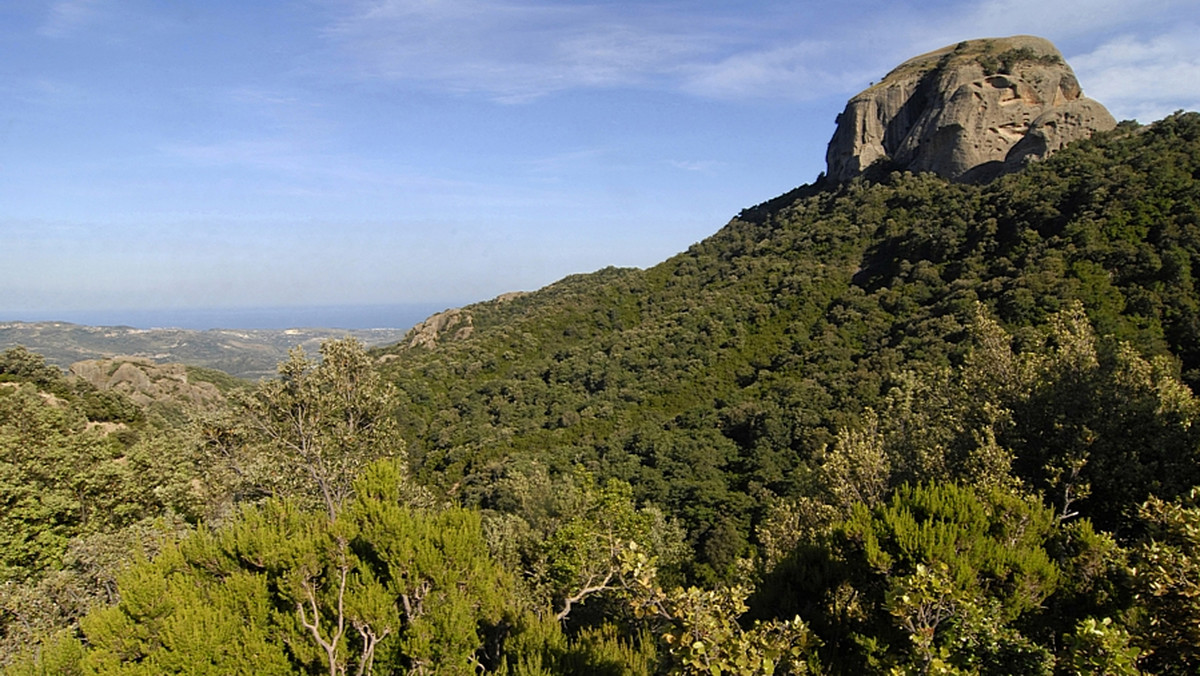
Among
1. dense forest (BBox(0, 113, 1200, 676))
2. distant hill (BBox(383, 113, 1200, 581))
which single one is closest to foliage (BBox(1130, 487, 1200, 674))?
dense forest (BBox(0, 113, 1200, 676))

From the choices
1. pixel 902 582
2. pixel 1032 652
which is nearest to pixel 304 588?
pixel 902 582

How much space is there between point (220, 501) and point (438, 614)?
48.1 feet

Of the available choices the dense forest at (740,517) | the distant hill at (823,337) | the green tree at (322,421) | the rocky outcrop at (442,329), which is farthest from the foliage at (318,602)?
the rocky outcrop at (442,329)

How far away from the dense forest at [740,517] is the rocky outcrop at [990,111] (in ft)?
32.6

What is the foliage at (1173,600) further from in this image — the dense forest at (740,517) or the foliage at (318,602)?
the foliage at (318,602)

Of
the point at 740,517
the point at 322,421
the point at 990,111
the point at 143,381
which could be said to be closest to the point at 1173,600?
the point at 322,421

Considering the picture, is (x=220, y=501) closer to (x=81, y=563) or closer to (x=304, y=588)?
(x=81, y=563)

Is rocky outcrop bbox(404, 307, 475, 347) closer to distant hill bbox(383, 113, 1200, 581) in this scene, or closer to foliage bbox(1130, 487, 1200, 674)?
distant hill bbox(383, 113, 1200, 581)

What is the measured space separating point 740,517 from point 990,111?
54.2m

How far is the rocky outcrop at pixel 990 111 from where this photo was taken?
5878cm

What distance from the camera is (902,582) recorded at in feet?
23.0

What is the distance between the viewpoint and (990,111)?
6209 centimetres

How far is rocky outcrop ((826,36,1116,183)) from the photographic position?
58781 mm

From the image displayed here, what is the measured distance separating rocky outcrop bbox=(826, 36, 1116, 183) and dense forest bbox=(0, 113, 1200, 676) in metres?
9.93
